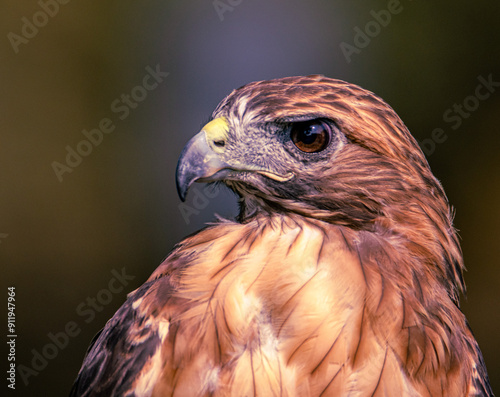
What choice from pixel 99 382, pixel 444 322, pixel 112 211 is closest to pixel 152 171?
pixel 112 211

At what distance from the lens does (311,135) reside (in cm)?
97

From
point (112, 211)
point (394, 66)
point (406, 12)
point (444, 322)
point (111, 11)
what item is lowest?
point (444, 322)

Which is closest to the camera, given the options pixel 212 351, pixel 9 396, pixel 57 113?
pixel 212 351

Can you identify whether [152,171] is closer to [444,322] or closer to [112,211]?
[112,211]

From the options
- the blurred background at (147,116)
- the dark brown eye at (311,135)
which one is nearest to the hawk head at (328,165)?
the dark brown eye at (311,135)

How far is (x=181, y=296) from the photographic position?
0.84 metres

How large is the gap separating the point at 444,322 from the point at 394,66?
1717 mm

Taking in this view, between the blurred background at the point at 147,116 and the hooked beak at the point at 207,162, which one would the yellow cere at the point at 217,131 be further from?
the blurred background at the point at 147,116

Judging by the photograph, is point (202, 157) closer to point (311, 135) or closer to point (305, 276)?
point (311, 135)

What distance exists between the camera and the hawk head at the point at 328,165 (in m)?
0.97

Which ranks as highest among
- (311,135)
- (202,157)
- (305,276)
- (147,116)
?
(147,116)

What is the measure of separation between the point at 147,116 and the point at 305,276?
5.98ft

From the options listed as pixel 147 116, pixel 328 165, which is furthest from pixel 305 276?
pixel 147 116

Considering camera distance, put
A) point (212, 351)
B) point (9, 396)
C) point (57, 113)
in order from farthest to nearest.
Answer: point (57, 113), point (9, 396), point (212, 351)
